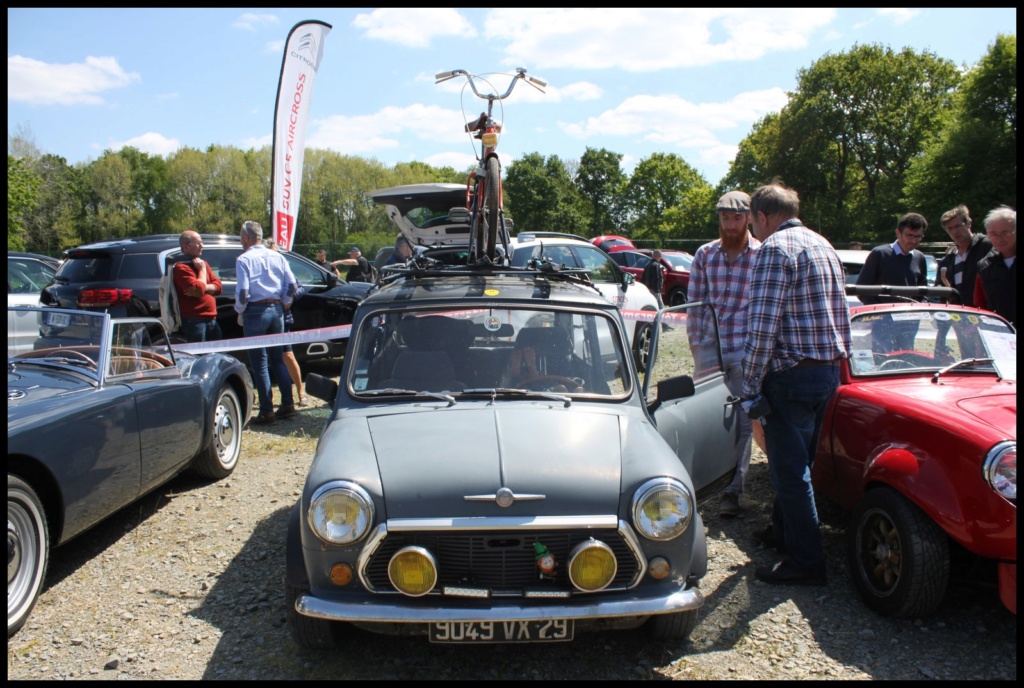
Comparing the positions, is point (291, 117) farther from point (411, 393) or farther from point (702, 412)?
point (702, 412)

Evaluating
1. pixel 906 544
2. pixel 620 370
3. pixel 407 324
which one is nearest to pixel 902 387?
pixel 906 544

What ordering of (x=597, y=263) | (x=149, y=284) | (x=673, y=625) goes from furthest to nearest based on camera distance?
(x=597, y=263), (x=149, y=284), (x=673, y=625)

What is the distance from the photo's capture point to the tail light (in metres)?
8.59

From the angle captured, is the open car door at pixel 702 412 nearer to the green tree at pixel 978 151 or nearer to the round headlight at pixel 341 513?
the round headlight at pixel 341 513

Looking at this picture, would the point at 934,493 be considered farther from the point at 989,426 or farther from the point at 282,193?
the point at 282,193

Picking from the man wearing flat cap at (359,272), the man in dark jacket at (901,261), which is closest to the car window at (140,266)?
the man wearing flat cap at (359,272)

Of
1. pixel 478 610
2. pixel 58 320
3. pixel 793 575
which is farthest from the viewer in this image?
pixel 58 320

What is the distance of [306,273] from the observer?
33.0 ft

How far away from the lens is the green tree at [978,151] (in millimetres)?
36781

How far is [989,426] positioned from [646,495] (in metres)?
1.85

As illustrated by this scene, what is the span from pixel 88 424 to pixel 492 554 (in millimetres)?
2579

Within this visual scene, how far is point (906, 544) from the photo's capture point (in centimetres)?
345

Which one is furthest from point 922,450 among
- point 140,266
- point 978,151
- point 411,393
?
point 978,151

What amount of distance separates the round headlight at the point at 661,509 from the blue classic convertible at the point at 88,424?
9.76 feet
